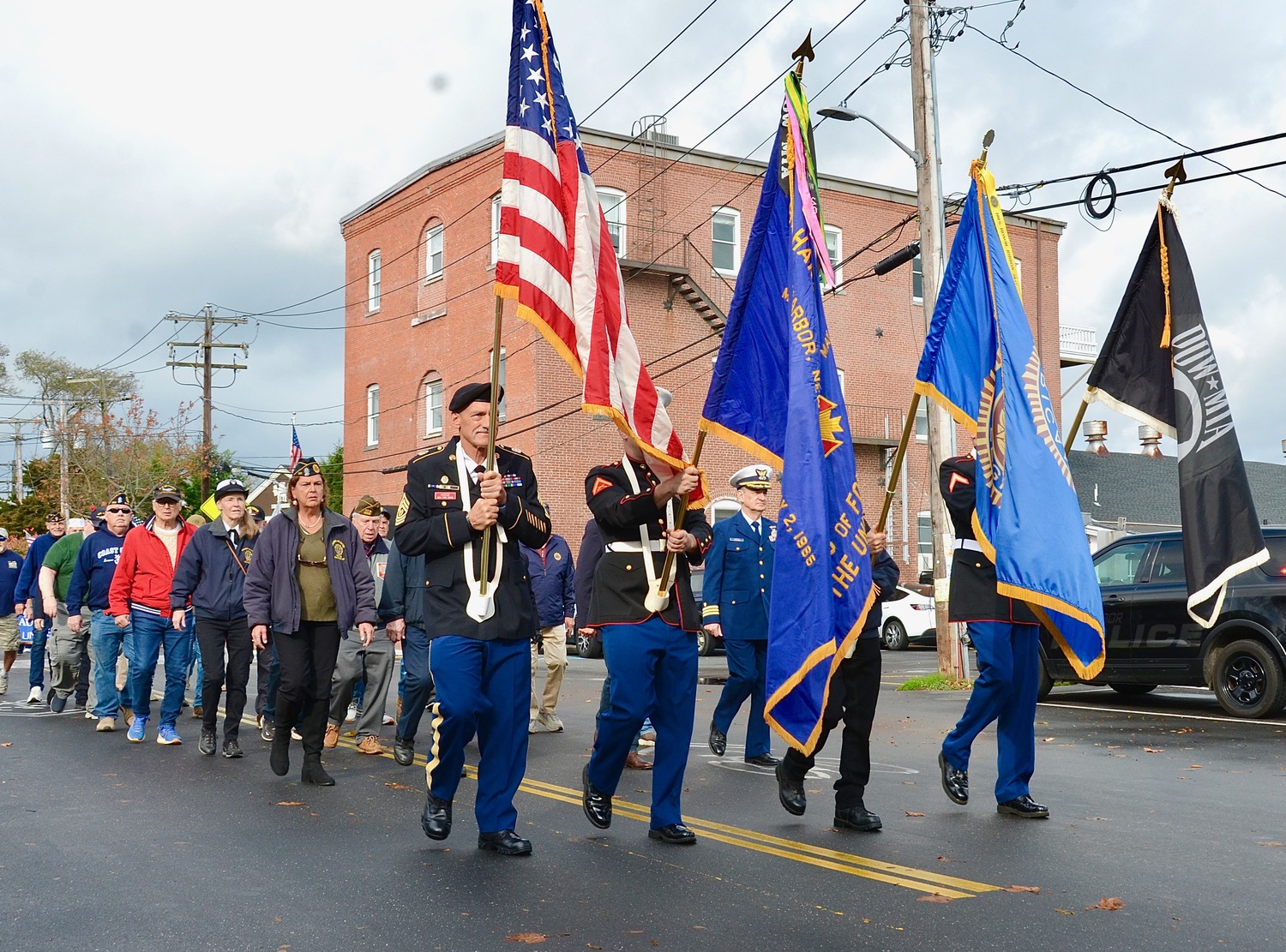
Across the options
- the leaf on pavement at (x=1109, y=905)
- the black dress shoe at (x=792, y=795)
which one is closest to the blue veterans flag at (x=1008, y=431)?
the black dress shoe at (x=792, y=795)

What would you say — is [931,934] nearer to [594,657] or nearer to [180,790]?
[180,790]

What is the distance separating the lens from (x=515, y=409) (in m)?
32.8

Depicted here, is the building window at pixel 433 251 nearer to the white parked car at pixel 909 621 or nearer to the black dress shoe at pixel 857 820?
the white parked car at pixel 909 621

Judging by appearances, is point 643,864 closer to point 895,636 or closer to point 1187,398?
point 1187,398

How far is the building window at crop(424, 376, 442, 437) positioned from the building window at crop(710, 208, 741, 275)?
26.4 feet

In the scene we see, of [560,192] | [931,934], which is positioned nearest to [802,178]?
[560,192]

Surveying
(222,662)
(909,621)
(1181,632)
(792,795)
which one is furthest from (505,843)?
(909,621)

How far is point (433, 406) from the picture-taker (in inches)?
1436

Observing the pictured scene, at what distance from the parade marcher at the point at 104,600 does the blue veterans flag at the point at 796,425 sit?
279 inches

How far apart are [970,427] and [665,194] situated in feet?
90.7

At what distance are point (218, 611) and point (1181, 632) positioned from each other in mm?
8851

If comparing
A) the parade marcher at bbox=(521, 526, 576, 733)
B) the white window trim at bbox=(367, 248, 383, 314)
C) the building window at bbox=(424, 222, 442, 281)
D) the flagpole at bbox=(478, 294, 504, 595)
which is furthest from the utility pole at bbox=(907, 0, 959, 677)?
the white window trim at bbox=(367, 248, 383, 314)

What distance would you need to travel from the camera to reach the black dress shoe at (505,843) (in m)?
6.20

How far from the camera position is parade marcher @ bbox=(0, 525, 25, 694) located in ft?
50.6
